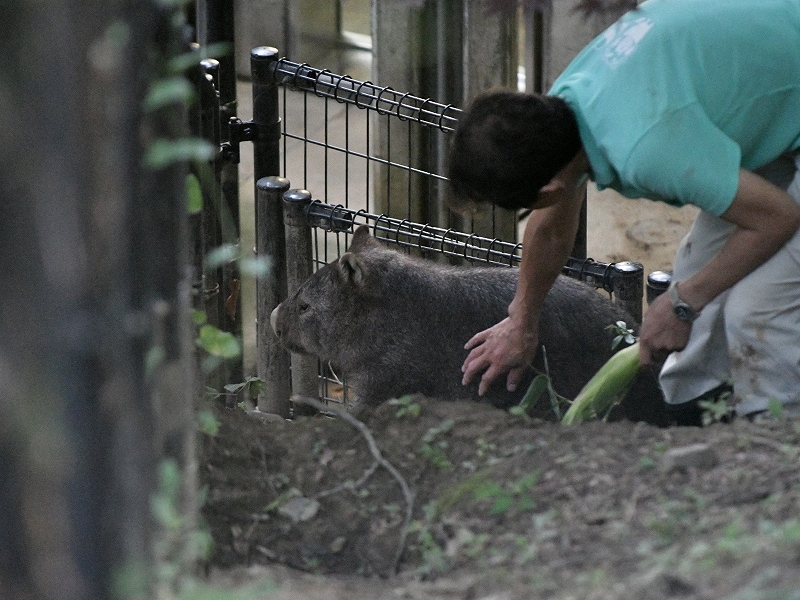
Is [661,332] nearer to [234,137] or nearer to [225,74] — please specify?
[234,137]

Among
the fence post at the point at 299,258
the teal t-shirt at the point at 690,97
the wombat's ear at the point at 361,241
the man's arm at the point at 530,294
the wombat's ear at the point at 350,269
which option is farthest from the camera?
the fence post at the point at 299,258

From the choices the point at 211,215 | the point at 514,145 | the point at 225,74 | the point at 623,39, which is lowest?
the point at 211,215

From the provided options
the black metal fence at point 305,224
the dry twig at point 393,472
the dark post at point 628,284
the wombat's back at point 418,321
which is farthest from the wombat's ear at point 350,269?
the dry twig at point 393,472

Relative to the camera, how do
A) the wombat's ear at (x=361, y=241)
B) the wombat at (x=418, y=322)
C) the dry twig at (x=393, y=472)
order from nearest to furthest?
the dry twig at (x=393, y=472), the wombat at (x=418, y=322), the wombat's ear at (x=361, y=241)

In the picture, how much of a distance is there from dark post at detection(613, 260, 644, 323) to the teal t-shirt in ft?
3.76

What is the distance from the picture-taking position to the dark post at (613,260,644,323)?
4.89m

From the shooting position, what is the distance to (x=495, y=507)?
2768 millimetres

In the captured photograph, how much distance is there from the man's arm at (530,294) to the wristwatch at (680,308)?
50cm

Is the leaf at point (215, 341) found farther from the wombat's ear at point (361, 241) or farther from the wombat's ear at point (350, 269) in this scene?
the wombat's ear at point (361, 241)

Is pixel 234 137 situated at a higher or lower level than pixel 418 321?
higher

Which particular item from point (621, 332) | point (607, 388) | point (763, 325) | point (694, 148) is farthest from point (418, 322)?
point (694, 148)

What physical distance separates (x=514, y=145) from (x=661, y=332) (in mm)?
853

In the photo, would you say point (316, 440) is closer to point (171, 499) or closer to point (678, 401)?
point (171, 499)

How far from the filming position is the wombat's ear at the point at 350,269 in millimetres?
5230
